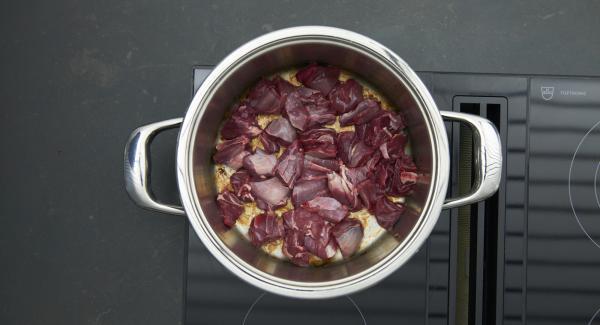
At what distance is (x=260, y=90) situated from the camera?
70 centimetres

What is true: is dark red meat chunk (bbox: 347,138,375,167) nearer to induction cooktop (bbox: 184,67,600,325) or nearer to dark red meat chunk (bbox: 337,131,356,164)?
dark red meat chunk (bbox: 337,131,356,164)

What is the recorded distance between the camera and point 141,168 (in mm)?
610

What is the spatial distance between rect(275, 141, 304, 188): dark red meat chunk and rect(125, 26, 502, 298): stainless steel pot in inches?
4.9

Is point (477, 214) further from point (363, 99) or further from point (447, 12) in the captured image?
point (447, 12)

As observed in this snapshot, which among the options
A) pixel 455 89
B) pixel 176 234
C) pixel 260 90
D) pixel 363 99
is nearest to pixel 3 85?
pixel 176 234

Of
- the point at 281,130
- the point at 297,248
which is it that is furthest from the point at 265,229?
the point at 281,130

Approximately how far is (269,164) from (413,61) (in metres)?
0.38

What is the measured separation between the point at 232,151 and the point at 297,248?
19 cm

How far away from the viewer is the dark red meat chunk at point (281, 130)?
706 millimetres

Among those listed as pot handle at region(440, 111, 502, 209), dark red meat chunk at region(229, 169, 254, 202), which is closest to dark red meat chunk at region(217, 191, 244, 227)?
dark red meat chunk at region(229, 169, 254, 202)

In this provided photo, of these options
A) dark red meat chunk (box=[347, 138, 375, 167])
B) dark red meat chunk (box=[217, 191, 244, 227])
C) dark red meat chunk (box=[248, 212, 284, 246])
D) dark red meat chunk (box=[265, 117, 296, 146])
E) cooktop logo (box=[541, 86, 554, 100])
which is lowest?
dark red meat chunk (box=[248, 212, 284, 246])

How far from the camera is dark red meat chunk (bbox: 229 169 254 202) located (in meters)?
0.71

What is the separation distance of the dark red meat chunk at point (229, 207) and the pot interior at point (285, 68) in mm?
11

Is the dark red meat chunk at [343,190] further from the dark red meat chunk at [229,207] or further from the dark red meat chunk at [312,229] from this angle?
the dark red meat chunk at [229,207]
